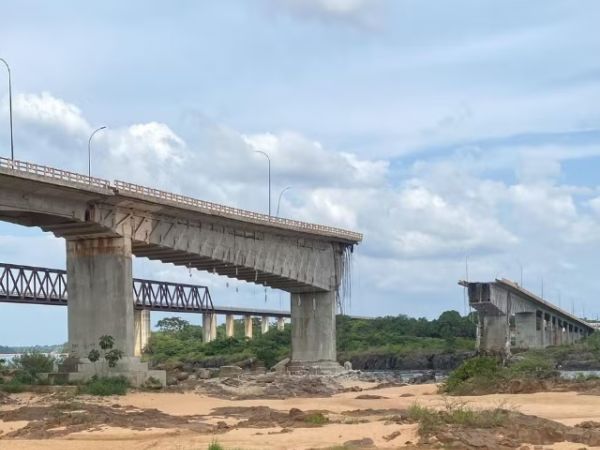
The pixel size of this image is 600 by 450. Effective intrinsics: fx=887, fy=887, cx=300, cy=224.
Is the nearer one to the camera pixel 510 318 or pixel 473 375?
pixel 473 375

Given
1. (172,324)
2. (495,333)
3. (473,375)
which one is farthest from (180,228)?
(172,324)

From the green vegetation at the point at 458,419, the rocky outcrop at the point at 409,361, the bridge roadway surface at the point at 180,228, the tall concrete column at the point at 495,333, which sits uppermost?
the bridge roadway surface at the point at 180,228

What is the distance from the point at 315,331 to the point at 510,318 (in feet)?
163

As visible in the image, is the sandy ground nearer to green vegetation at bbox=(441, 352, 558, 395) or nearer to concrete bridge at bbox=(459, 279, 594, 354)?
green vegetation at bbox=(441, 352, 558, 395)

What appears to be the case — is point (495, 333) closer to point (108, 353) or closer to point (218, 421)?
point (108, 353)

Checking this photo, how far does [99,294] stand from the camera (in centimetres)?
5766

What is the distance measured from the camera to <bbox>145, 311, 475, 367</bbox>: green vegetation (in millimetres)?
125188

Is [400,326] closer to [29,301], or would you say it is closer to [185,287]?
[185,287]

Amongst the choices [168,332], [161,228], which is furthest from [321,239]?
[168,332]

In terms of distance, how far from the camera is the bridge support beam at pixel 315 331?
85875 millimetres

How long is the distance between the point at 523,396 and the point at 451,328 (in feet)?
368

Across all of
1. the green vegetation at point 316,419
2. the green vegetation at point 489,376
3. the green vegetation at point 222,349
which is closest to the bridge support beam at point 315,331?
the green vegetation at point 222,349

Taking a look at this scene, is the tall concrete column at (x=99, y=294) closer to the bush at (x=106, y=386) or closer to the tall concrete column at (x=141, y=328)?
the bush at (x=106, y=386)

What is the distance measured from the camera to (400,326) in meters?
156
